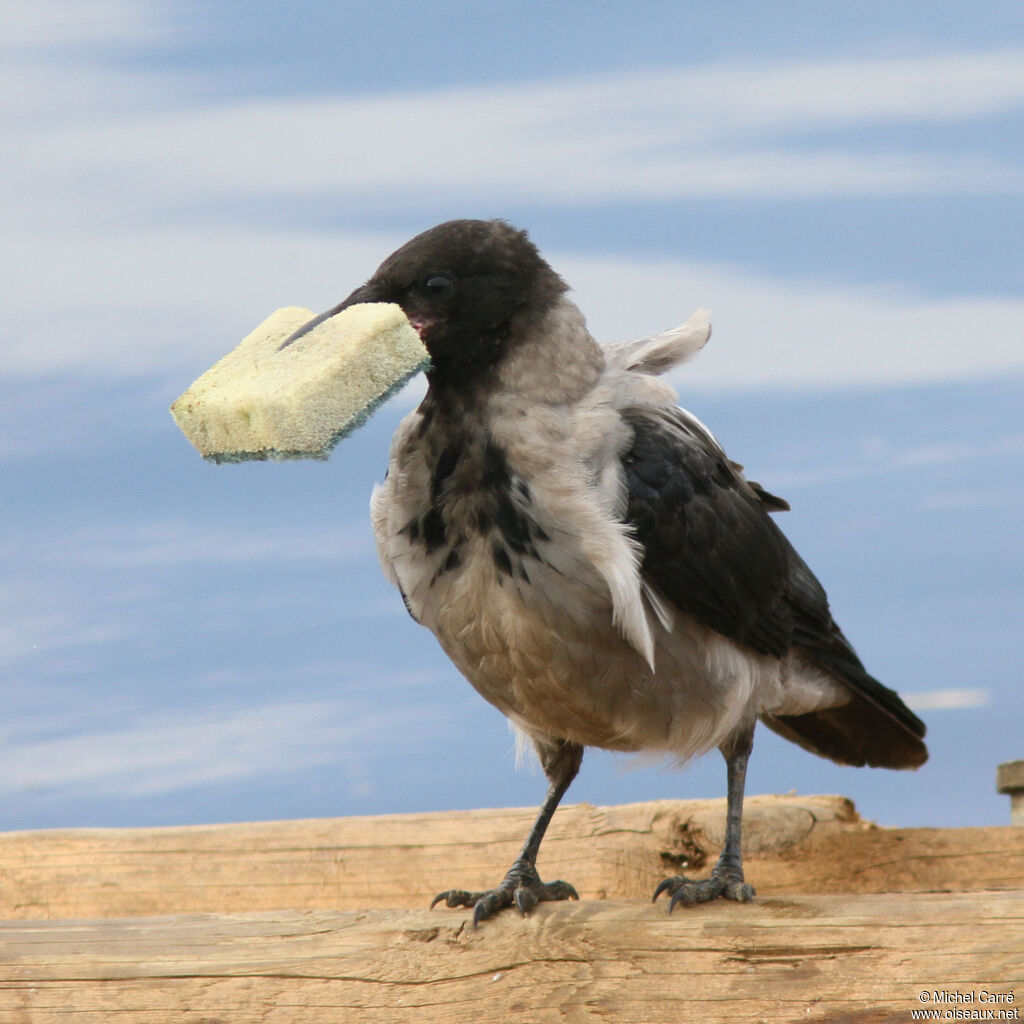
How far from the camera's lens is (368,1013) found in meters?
2.59

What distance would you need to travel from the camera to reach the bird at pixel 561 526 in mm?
2658

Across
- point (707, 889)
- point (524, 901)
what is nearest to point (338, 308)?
point (524, 901)

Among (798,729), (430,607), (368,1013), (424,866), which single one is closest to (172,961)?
(368,1013)

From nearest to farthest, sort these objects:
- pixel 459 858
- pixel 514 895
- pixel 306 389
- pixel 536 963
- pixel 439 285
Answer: pixel 306 389 → pixel 536 963 → pixel 439 285 → pixel 514 895 → pixel 459 858

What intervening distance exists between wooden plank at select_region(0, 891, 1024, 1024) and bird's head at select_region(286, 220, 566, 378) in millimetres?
1033

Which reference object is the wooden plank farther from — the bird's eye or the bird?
the bird's eye

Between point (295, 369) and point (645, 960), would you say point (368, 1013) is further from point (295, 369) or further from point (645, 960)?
point (295, 369)

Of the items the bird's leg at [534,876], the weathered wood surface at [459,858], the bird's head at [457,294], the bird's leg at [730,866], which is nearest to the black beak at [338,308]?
the bird's head at [457,294]

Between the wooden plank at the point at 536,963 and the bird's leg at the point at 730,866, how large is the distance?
0.06 metres

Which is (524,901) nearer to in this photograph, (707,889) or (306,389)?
(707,889)

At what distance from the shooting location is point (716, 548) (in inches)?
112

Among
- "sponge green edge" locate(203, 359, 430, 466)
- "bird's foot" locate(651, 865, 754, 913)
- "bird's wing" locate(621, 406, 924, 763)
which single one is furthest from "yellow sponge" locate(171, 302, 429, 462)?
"bird's foot" locate(651, 865, 754, 913)

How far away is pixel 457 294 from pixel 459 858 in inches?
62.5

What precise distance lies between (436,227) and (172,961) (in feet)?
4.71
